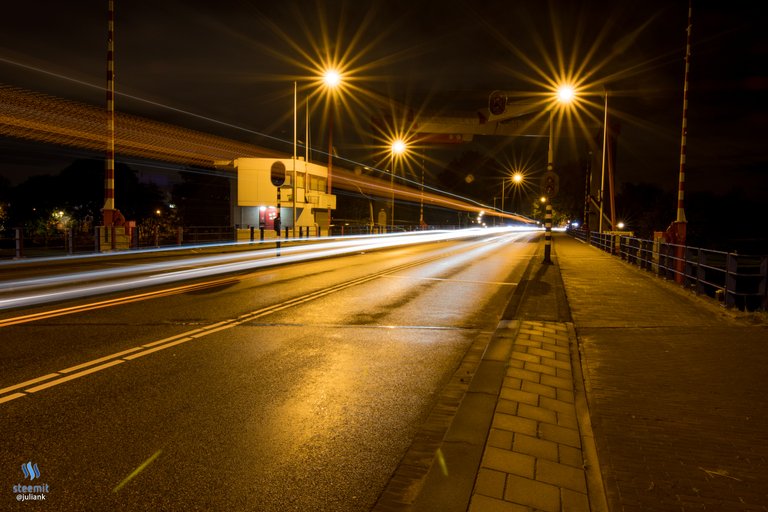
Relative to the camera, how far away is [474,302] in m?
11.0

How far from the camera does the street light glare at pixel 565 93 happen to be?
2030cm

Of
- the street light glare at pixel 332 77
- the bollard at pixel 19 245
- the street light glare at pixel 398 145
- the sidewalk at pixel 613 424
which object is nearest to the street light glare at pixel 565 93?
the sidewalk at pixel 613 424

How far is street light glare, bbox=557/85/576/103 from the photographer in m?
20.3

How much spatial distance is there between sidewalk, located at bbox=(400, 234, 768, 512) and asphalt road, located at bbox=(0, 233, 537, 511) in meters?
0.55

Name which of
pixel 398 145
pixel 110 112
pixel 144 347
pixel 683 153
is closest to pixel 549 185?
pixel 683 153

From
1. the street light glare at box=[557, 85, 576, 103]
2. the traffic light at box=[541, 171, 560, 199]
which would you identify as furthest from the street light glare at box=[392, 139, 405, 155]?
the traffic light at box=[541, 171, 560, 199]

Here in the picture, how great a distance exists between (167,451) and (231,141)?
50804 millimetres

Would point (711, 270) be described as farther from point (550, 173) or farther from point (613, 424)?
point (613, 424)

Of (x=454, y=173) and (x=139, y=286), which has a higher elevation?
(x=454, y=173)

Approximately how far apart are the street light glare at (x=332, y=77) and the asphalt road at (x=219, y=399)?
935 inches

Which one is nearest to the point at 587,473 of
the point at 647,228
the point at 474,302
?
the point at 474,302

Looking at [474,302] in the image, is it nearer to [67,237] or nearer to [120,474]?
[120,474]

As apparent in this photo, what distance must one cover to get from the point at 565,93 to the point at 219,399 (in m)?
19.5

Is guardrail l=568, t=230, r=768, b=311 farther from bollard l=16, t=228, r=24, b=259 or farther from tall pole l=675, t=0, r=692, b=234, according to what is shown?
bollard l=16, t=228, r=24, b=259
